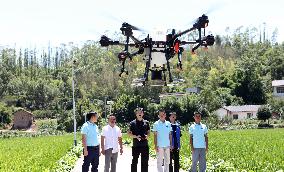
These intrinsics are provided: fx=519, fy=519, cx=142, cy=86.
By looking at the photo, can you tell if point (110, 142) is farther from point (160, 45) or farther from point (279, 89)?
point (279, 89)

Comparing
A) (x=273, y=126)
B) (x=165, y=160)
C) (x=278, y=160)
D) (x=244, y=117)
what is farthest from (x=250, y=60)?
(x=165, y=160)

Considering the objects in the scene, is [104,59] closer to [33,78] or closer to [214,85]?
[33,78]

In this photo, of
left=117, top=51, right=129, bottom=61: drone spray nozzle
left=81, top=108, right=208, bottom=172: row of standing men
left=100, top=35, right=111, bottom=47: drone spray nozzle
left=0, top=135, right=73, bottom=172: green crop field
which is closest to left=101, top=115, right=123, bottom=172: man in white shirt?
left=81, top=108, right=208, bottom=172: row of standing men

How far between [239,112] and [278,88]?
45.8ft

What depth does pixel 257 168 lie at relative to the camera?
1630cm

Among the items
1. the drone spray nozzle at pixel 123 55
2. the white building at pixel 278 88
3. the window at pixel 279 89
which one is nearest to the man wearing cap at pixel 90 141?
the drone spray nozzle at pixel 123 55

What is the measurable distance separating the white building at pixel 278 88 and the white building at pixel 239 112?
11.7 meters

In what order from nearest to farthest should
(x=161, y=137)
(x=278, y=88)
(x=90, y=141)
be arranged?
1. (x=90, y=141)
2. (x=161, y=137)
3. (x=278, y=88)

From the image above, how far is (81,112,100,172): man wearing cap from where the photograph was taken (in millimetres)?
12039

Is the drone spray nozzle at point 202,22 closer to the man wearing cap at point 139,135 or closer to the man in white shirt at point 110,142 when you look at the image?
the man wearing cap at point 139,135

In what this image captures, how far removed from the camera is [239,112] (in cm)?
7844

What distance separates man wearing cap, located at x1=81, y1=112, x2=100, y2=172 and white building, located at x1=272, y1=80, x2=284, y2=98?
78761mm

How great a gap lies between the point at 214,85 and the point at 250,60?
1616cm

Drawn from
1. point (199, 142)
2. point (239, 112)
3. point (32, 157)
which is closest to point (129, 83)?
point (239, 112)
